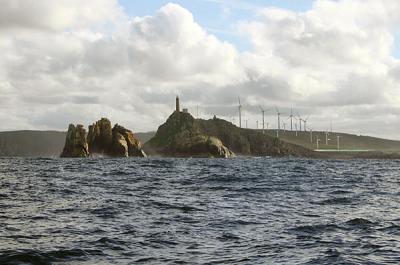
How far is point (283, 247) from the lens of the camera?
19547 mm

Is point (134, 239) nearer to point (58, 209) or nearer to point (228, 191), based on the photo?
point (58, 209)

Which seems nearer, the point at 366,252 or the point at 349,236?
the point at 366,252

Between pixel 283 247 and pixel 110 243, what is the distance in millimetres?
6646

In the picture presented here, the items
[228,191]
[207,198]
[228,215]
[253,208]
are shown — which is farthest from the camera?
[228,191]

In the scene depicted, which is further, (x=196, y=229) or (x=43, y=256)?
(x=196, y=229)

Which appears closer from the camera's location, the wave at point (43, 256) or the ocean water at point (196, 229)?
the wave at point (43, 256)

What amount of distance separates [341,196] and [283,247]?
21578 millimetres

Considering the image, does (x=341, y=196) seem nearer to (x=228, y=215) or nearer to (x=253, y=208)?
(x=253, y=208)

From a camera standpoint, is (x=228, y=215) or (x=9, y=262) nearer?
(x=9, y=262)

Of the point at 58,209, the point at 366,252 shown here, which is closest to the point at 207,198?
the point at 58,209

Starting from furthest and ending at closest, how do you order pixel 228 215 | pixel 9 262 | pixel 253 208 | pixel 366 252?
pixel 253 208, pixel 228 215, pixel 366 252, pixel 9 262

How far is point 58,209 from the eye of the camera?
29.7 m

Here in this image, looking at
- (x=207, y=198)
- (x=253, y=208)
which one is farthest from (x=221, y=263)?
(x=207, y=198)

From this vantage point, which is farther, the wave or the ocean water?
the ocean water
